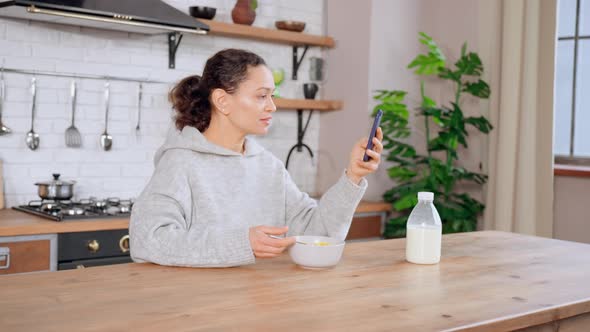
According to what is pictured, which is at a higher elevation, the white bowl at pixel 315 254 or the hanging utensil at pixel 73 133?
the hanging utensil at pixel 73 133

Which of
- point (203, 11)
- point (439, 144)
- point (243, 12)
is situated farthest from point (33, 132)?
point (439, 144)

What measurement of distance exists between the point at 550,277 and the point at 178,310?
96 centimetres

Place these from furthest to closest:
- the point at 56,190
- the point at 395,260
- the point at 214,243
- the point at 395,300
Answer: the point at 56,190 → the point at 395,260 → the point at 214,243 → the point at 395,300

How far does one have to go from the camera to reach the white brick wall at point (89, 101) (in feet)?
10.8

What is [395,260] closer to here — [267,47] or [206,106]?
[206,106]

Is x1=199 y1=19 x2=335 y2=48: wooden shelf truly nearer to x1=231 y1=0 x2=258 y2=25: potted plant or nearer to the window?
x1=231 y1=0 x2=258 y2=25: potted plant

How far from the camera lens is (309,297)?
1.44 metres

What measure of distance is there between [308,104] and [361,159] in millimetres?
2210

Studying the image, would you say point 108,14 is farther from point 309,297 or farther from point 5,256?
point 309,297

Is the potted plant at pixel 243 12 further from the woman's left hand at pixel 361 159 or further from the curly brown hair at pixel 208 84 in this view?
the woman's left hand at pixel 361 159

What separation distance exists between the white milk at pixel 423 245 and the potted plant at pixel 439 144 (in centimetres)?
188

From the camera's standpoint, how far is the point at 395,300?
1.45 m

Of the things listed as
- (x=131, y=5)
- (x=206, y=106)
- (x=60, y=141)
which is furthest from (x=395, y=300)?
(x=60, y=141)

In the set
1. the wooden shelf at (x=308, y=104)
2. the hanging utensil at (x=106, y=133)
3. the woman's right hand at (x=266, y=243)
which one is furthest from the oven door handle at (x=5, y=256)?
the wooden shelf at (x=308, y=104)
